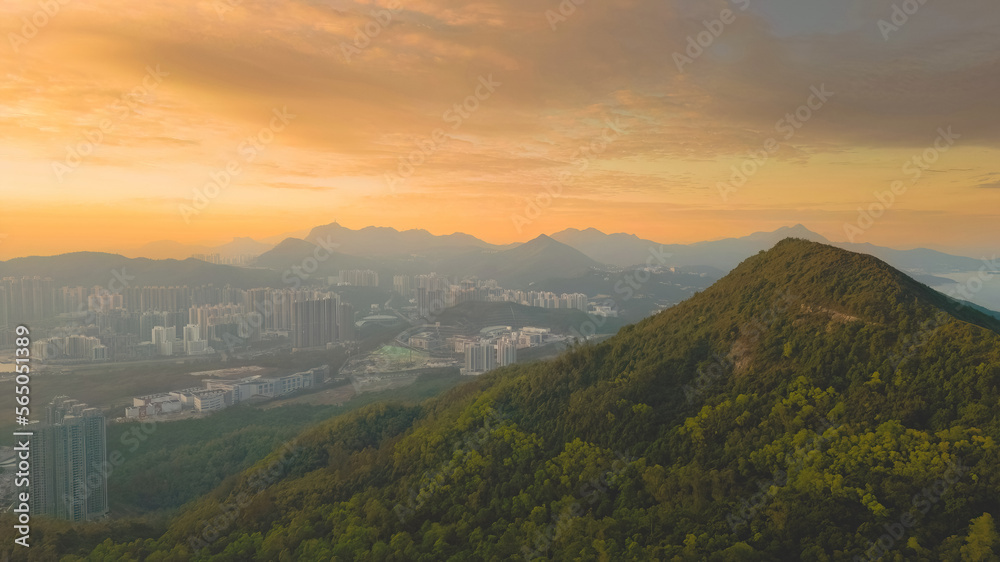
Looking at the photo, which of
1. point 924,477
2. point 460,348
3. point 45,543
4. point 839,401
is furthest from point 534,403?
point 460,348

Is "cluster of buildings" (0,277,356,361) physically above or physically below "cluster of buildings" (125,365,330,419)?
above

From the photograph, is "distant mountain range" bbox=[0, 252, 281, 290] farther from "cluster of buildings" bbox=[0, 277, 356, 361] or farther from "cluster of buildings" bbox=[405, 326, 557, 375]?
"cluster of buildings" bbox=[405, 326, 557, 375]

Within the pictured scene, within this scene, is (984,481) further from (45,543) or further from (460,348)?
(460,348)

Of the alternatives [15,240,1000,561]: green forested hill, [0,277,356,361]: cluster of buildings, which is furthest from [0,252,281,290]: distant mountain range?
[15,240,1000,561]: green forested hill

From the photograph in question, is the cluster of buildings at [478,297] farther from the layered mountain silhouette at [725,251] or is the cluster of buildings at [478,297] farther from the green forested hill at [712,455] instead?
the green forested hill at [712,455]

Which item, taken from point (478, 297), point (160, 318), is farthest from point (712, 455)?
point (160, 318)

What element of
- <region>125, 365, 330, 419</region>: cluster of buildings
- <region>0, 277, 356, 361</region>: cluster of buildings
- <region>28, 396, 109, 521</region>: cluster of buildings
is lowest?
<region>125, 365, 330, 419</region>: cluster of buildings
